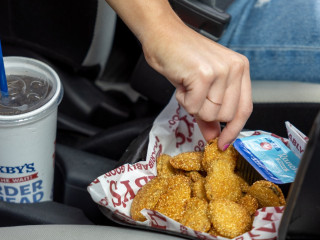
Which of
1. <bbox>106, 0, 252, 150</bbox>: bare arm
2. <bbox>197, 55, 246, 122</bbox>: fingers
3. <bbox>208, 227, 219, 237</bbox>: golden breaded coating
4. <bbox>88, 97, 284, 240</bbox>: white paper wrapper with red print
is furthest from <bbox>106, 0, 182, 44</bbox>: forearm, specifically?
<bbox>208, 227, 219, 237</bbox>: golden breaded coating

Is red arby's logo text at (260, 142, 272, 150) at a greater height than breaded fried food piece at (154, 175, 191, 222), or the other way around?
red arby's logo text at (260, 142, 272, 150)

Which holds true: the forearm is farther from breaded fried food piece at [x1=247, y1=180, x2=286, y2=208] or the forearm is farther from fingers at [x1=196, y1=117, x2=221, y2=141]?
breaded fried food piece at [x1=247, y1=180, x2=286, y2=208]

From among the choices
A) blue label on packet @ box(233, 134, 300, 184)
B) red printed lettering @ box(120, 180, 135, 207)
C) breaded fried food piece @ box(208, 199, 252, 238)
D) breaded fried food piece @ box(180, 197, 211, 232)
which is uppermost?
blue label on packet @ box(233, 134, 300, 184)

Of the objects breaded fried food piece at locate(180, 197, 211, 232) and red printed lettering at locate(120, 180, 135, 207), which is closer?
breaded fried food piece at locate(180, 197, 211, 232)

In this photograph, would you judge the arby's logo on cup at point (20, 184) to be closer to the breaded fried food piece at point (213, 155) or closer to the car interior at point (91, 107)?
the car interior at point (91, 107)

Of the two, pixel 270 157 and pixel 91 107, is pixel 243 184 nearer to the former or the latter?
pixel 270 157

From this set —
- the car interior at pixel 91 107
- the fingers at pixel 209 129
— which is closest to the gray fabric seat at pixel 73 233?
the car interior at pixel 91 107
